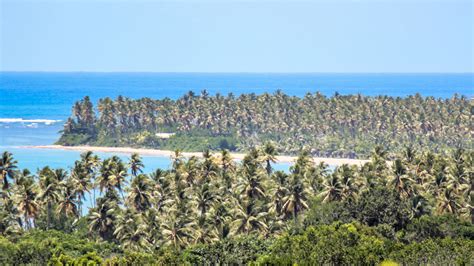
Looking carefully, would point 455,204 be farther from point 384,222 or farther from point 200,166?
point 200,166

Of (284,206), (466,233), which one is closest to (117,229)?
(284,206)

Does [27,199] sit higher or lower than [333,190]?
higher

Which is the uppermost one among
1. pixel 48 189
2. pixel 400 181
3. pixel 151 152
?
pixel 48 189

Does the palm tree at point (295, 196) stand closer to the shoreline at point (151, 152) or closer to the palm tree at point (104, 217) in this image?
the palm tree at point (104, 217)

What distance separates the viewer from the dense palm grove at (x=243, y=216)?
7712 centimetres

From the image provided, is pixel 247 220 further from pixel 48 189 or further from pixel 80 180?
pixel 48 189

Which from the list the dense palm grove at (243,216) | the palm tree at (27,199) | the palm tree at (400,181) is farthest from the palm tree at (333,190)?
the palm tree at (27,199)

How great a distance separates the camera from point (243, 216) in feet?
294

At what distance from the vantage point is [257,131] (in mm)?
198000

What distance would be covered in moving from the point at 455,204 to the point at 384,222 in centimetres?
965

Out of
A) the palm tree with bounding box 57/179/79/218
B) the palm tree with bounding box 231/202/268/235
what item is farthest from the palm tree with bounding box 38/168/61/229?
the palm tree with bounding box 231/202/268/235

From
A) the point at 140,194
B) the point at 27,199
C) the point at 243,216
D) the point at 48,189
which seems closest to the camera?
the point at 243,216

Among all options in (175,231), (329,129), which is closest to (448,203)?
(175,231)

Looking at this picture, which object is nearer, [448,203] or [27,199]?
[27,199]
